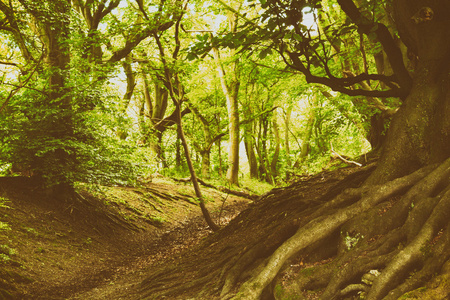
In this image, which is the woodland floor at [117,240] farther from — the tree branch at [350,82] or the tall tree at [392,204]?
the tree branch at [350,82]

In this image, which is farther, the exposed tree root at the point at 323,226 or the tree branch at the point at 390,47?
the tree branch at the point at 390,47

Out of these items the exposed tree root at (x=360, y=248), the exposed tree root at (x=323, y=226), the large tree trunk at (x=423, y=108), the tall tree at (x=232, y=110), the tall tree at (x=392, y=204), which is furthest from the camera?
the tall tree at (x=232, y=110)

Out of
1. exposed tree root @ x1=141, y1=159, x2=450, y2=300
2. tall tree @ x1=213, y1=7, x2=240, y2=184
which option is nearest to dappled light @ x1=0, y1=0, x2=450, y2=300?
exposed tree root @ x1=141, y1=159, x2=450, y2=300

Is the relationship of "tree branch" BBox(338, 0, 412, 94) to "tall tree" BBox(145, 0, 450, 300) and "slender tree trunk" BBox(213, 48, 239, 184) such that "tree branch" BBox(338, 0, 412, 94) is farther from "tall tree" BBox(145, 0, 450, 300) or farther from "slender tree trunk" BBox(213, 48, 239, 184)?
"slender tree trunk" BBox(213, 48, 239, 184)

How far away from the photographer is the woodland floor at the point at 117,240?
20.7ft

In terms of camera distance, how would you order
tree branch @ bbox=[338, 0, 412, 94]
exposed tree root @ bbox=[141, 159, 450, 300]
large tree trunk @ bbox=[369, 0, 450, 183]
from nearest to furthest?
exposed tree root @ bbox=[141, 159, 450, 300] → large tree trunk @ bbox=[369, 0, 450, 183] → tree branch @ bbox=[338, 0, 412, 94]

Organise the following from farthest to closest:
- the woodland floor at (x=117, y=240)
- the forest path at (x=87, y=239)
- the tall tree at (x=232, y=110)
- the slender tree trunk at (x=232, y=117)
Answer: the slender tree trunk at (x=232, y=117)
the tall tree at (x=232, y=110)
the forest path at (x=87, y=239)
the woodland floor at (x=117, y=240)

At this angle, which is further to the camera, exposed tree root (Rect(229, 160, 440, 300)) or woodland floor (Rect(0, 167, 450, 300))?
woodland floor (Rect(0, 167, 450, 300))

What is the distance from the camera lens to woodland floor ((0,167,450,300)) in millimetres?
6305

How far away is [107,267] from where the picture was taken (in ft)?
28.9

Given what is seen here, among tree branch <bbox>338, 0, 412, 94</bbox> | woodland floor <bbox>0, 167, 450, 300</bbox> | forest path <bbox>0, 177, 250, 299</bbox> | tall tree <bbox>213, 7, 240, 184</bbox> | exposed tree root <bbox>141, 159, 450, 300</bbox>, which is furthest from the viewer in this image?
tall tree <bbox>213, 7, 240, 184</bbox>

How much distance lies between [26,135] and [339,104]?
903cm

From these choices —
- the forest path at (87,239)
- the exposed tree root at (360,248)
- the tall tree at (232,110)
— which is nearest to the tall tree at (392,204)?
the exposed tree root at (360,248)

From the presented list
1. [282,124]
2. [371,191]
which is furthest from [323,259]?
[282,124]
